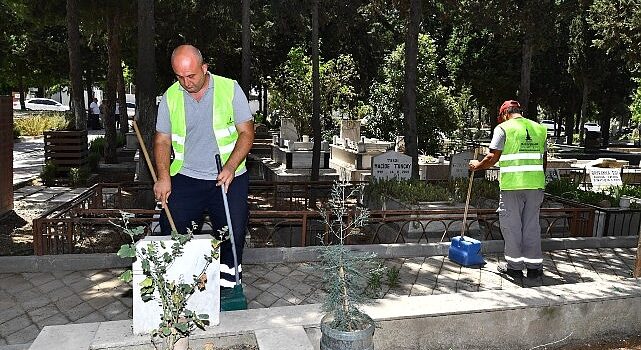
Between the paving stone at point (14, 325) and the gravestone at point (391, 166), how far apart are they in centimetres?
705

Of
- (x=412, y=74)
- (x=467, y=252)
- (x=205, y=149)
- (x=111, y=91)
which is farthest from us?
(x=111, y=91)

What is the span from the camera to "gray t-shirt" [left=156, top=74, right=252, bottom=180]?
4215mm

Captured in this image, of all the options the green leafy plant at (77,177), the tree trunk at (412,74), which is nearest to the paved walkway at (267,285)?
the tree trunk at (412,74)

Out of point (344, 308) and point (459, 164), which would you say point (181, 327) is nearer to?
point (344, 308)

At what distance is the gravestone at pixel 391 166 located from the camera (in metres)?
10.7

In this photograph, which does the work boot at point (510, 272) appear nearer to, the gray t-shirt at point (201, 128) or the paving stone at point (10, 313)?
the gray t-shirt at point (201, 128)

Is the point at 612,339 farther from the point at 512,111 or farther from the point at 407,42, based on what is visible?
the point at 407,42

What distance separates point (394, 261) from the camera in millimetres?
6570

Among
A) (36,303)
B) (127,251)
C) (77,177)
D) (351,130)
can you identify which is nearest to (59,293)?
(36,303)

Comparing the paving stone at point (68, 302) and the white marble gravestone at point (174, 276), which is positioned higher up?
the white marble gravestone at point (174, 276)

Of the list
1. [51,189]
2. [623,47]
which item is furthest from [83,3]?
[623,47]

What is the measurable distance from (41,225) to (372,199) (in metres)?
5.29

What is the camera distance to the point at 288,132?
1894 centimetres

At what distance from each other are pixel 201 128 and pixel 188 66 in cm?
55
